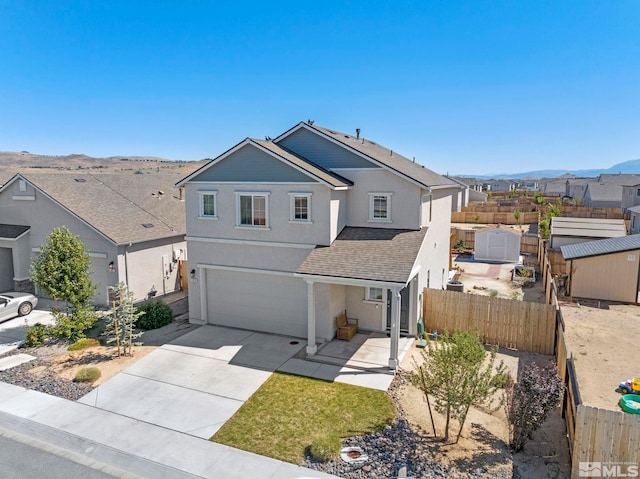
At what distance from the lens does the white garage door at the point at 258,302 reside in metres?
16.5

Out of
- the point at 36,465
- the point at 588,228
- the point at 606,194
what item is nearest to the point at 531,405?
Answer: the point at 36,465

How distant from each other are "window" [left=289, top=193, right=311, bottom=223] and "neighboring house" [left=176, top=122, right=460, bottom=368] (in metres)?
0.04

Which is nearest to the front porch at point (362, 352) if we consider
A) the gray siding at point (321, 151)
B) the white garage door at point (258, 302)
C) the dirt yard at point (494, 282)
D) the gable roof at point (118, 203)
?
the white garage door at point (258, 302)

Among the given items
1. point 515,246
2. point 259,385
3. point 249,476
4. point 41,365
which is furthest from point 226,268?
point 515,246

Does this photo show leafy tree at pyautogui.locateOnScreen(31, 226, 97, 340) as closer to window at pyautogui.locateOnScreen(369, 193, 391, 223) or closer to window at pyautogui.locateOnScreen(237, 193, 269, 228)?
window at pyautogui.locateOnScreen(237, 193, 269, 228)

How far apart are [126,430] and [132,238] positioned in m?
11.9

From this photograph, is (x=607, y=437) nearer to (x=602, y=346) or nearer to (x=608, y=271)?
(x=602, y=346)

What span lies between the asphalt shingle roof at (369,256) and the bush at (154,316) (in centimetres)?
711

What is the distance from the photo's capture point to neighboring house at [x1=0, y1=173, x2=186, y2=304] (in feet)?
67.1

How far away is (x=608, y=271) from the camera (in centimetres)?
2219

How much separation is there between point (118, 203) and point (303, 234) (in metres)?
13.2

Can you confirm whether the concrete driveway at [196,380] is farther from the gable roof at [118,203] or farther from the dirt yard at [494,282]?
the dirt yard at [494,282]

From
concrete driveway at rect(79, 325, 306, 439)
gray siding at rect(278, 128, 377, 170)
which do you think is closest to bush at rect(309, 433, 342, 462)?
concrete driveway at rect(79, 325, 306, 439)

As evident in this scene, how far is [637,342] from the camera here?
1670 centimetres
